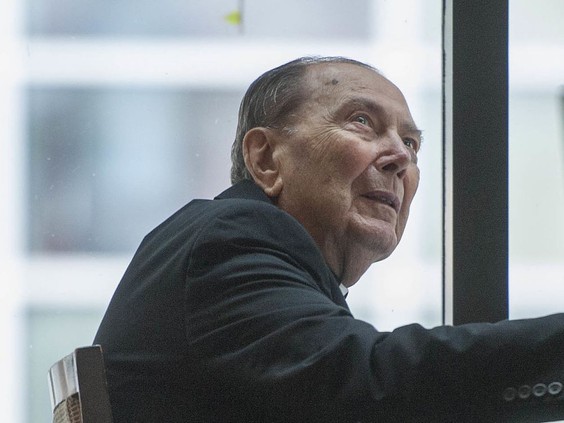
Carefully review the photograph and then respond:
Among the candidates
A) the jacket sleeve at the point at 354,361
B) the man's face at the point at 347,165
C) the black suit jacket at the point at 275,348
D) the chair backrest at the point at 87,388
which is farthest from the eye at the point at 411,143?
the chair backrest at the point at 87,388

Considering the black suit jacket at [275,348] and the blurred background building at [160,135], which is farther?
the blurred background building at [160,135]

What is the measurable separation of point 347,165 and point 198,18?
0.57 meters

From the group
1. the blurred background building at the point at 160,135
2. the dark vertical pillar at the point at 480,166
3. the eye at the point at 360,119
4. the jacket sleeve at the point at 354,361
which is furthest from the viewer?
the blurred background building at the point at 160,135

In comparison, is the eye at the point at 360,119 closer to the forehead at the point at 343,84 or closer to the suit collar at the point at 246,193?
the forehead at the point at 343,84

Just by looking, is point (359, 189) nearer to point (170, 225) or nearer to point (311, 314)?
point (170, 225)

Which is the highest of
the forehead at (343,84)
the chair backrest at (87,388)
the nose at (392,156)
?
the forehead at (343,84)

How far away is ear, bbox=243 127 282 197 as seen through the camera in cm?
155

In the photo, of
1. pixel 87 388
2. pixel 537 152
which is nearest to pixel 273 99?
pixel 537 152

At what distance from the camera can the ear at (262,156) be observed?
155 centimetres

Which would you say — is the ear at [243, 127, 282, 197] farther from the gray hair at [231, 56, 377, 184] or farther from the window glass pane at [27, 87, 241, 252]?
the window glass pane at [27, 87, 241, 252]

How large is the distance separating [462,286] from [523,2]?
58cm

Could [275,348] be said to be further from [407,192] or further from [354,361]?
[407,192]

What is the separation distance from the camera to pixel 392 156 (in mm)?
1518

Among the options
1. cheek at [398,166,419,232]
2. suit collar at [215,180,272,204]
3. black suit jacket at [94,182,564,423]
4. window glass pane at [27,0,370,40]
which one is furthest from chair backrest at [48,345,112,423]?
window glass pane at [27,0,370,40]
